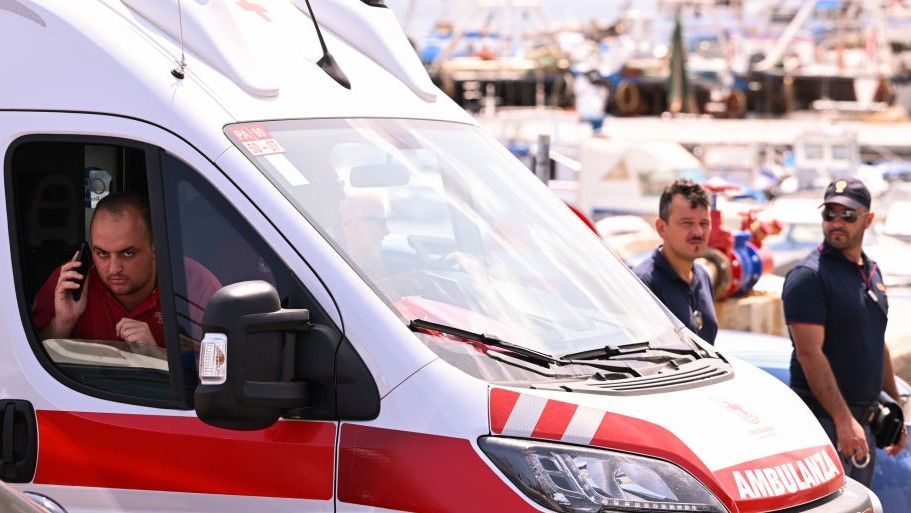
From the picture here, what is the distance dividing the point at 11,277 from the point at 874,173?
Answer: 3515 centimetres

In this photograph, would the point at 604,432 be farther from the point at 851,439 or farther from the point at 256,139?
the point at 851,439

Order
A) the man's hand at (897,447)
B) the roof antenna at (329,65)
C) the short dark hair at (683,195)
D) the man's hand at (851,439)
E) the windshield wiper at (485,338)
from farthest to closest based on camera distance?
1. the man's hand at (897,447)
2. the short dark hair at (683,195)
3. the man's hand at (851,439)
4. the roof antenna at (329,65)
5. the windshield wiper at (485,338)

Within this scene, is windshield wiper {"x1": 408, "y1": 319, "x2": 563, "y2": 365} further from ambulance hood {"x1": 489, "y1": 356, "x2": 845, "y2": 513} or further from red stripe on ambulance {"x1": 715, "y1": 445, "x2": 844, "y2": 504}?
red stripe on ambulance {"x1": 715, "y1": 445, "x2": 844, "y2": 504}

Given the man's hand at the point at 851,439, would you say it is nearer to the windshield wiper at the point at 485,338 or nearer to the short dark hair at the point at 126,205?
the windshield wiper at the point at 485,338

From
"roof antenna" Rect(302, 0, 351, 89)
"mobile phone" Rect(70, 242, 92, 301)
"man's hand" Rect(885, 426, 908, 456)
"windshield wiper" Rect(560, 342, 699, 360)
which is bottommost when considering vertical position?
"man's hand" Rect(885, 426, 908, 456)

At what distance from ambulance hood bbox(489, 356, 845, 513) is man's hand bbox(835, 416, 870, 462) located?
6.62ft

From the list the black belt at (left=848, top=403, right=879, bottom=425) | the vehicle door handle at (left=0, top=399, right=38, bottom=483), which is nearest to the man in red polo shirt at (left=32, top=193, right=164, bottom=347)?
the vehicle door handle at (left=0, top=399, right=38, bottom=483)

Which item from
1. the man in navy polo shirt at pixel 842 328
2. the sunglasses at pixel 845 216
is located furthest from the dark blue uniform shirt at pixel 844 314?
the sunglasses at pixel 845 216

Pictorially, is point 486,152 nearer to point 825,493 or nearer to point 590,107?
point 825,493

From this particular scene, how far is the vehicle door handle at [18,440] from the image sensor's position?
163 inches

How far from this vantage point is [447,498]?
3.77 meters

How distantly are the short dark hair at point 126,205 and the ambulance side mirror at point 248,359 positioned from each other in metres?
0.65

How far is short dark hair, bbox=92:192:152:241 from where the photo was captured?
4.30 m

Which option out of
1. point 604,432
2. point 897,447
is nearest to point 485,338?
point 604,432
